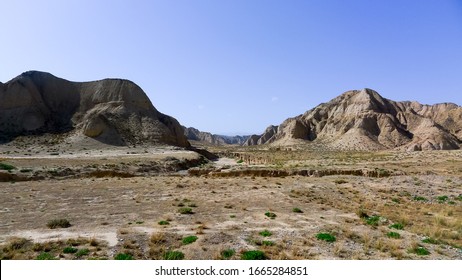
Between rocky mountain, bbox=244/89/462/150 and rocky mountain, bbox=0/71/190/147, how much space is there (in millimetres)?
66280

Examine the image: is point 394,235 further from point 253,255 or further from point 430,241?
point 253,255

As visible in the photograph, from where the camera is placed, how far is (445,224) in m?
16.0

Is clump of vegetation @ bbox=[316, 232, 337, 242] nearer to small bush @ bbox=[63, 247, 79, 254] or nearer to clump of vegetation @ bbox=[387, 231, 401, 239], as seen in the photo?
clump of vegetation @ bbox=[387, 231, 401, 239]

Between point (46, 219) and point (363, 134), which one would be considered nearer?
point (46, 219)

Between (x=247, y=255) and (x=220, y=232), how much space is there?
305cm

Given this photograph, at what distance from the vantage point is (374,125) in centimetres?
13238

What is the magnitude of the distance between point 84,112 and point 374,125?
10623 cm

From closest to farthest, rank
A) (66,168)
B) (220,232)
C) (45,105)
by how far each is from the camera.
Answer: (220,232) → (66,168) → (45,105)

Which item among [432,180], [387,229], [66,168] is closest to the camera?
[387,229]

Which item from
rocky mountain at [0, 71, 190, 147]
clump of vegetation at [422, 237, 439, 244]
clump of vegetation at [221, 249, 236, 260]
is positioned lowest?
clump of vegetation at [221, 249, 236, 260]

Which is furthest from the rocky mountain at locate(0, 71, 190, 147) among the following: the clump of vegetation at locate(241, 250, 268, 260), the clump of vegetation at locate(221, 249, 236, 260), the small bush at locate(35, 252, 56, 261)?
the clump of vegetation at locate(241, 250, 268, 260)

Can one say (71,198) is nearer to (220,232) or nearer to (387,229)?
(220,232)

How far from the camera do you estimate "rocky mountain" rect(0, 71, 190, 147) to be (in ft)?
254
